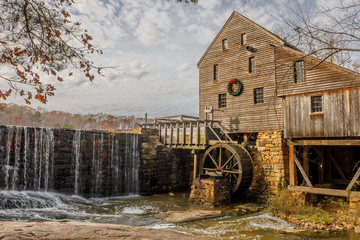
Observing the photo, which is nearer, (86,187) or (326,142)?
(326,142)

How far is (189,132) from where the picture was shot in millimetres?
16312

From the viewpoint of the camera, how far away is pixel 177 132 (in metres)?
17.0

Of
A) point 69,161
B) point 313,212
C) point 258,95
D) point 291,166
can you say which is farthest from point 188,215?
point 258,95

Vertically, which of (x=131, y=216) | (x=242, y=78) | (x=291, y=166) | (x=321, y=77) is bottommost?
(x=131, y=216)

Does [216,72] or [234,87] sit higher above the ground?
[216,72]

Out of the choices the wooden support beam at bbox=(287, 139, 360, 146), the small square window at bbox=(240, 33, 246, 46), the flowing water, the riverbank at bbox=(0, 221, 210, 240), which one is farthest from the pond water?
the small square window at bbox=(240, 33, 246, 46)

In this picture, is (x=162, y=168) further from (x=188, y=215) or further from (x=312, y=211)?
(x=312, y=211)

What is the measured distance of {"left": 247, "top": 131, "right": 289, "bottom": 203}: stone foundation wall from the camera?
41.7ft

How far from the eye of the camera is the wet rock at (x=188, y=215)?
10056mm

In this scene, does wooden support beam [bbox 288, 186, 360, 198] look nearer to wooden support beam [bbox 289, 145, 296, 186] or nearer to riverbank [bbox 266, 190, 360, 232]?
wooden support beam [bbox 289, 145, 296, 186]

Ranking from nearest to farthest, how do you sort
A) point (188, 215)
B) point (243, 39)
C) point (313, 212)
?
1. point (188, 215)
2. point (313, 212)
3. point (243, 39)

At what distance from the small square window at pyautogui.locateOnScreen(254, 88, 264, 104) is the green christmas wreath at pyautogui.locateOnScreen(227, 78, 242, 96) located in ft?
3.39

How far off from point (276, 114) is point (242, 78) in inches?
133

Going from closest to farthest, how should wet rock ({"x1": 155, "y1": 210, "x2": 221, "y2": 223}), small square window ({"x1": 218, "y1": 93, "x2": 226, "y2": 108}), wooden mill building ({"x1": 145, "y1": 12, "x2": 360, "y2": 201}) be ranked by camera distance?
wet rock ({"x1": 155, "y1": 210, "x2": 221, "y2": 223}), wooden mill building ({"x1": 145, "y1": 12, "x2": 360, "y2": 201}), small square window ({"x1": 218, "y1": 93, "x2": 226, "y2": 108})
